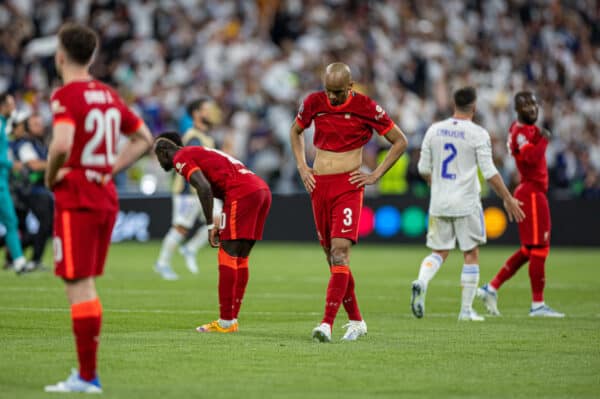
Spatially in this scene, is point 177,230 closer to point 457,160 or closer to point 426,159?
point 426,159

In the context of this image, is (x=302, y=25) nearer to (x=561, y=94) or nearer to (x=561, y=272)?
(x=561, y=94)

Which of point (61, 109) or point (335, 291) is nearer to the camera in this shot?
point (61, 109)

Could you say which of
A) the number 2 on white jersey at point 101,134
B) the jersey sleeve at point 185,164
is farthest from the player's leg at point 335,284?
the number 2 on white jersey at point 101,134

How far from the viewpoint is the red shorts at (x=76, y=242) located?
7.57 meters

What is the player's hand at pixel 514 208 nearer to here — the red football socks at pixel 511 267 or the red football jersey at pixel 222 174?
the red football socks at pixel 511 267

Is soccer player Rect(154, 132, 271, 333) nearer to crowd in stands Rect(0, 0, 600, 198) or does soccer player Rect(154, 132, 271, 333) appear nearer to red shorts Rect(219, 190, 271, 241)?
red shorts Rect(219, 190, 271, 241)

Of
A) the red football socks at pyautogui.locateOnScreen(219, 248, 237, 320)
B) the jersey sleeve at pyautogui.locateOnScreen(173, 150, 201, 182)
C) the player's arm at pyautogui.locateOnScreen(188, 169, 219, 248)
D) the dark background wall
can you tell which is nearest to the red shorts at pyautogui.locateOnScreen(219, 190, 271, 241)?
the red football socks at pyautogui.locateOnScreen(219, 248, 237, 320)

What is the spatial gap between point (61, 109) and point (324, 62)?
23512 mm

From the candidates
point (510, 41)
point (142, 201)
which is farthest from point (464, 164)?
point (510, 41)

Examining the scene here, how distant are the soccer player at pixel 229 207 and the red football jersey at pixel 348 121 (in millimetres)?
1035

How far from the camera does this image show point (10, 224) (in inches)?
683

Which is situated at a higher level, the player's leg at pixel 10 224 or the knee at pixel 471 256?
the knee at pixel 471 256

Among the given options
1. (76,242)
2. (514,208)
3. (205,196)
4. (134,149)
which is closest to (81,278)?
(76,242)

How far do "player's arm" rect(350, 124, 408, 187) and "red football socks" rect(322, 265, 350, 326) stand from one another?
2.61 feet
